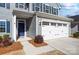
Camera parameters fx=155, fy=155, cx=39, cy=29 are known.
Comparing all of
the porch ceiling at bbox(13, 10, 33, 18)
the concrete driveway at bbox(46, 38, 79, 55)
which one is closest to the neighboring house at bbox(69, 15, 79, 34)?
the concrete driveway at bbox(46, 38, 79, 55)

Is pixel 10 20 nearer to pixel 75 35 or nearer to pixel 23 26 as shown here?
pixel 23 26

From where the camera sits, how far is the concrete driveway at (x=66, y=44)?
22.6 ft

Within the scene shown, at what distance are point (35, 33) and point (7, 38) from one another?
1250 millimetres

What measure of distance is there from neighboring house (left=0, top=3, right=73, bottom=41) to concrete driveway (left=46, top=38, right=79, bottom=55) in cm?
25

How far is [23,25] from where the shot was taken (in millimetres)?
6895

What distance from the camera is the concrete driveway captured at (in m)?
6.89

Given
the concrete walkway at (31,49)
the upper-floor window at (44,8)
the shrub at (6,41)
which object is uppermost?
the upper-floor window at (44,8)

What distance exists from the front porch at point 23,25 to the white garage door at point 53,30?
0.53 metres

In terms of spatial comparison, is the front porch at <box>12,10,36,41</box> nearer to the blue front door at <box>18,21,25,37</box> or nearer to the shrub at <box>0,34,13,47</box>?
the blue front door at <box>18,21,25,37</box>

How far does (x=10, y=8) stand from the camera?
6.58 m

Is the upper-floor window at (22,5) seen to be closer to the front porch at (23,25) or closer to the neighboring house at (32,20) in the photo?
the neighboring house at (32,20)

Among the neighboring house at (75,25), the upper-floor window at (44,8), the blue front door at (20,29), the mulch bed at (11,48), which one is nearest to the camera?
the mulch bed at (11,48)

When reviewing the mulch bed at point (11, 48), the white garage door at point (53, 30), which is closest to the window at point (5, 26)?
the mulch bed at point (11, 48)
